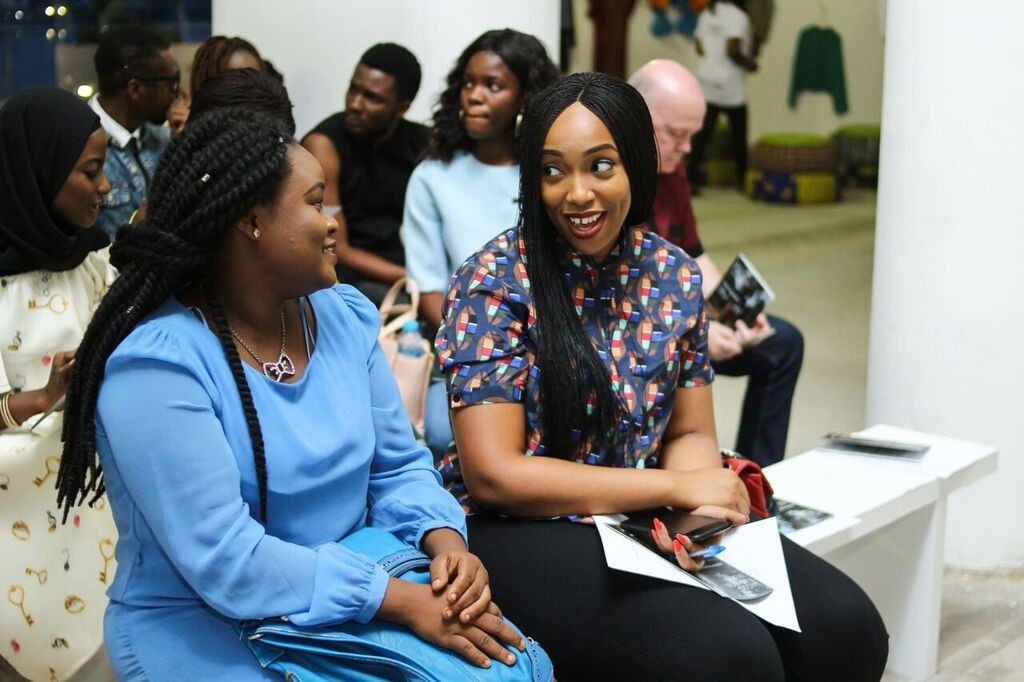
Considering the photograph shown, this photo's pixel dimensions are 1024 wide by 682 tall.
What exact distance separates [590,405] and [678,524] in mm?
298

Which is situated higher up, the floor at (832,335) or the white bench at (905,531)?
the white bench at (905,531)

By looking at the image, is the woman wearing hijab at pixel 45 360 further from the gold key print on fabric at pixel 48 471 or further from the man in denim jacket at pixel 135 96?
the man in denim jacket at pixel 135 96

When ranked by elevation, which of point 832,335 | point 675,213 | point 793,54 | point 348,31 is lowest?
point 832,335

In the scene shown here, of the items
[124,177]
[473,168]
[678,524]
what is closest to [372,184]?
[473,168]

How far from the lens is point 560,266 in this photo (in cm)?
272

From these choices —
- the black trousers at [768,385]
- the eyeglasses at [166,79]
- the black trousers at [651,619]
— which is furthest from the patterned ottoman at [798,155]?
the black trousers at [651,619]

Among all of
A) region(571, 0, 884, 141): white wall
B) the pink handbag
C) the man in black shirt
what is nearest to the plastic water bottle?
the pink handbag

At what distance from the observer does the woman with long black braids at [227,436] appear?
1973mm

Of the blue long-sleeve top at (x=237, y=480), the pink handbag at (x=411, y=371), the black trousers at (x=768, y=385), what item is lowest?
the black trousers at (x=768, y=385)

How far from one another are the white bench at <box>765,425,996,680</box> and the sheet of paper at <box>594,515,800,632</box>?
776mm

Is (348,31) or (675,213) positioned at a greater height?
(348,31)

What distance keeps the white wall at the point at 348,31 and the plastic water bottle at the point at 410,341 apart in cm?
134

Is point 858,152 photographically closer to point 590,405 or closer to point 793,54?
point 793,54

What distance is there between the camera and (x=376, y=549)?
2.20 metres
